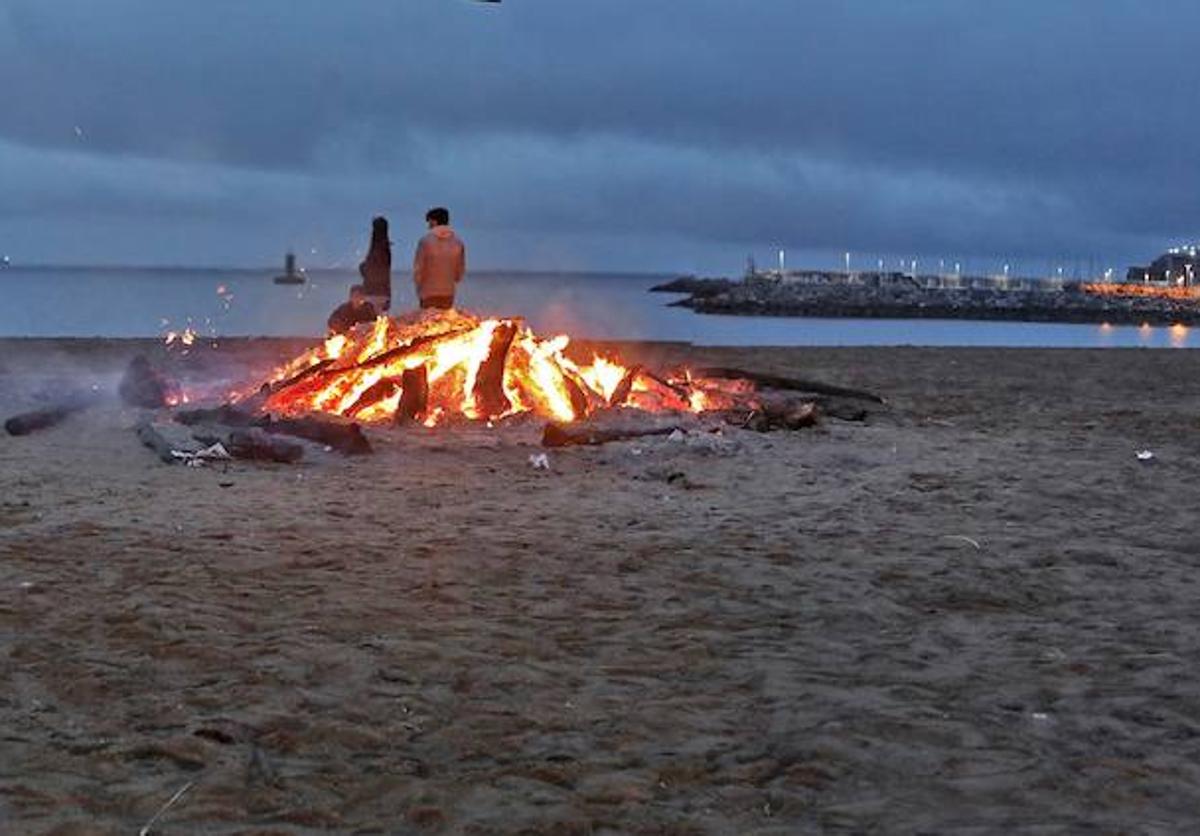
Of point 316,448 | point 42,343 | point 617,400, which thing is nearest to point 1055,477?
point 617,400

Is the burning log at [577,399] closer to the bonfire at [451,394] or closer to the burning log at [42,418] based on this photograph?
the bonfire at [451,394]

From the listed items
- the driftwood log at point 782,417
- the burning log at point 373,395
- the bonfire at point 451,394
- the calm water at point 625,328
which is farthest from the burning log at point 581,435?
the calm water at point 625,328

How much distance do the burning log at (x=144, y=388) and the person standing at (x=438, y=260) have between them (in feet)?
11.5

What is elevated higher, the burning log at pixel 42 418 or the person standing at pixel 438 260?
the person standing at pixel 438 260

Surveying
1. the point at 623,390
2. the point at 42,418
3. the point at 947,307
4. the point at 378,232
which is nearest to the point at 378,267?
the point at 378,232

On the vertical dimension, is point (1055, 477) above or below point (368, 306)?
below

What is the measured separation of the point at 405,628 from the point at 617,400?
873 centimetres

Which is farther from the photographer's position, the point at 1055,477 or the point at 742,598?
the point at 1055,477

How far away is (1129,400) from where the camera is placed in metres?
19.4

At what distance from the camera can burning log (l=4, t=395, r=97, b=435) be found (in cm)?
1270

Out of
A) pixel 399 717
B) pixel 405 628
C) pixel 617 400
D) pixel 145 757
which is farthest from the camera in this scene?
pixel 617 400

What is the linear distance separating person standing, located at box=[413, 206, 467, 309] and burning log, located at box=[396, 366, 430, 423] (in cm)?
200

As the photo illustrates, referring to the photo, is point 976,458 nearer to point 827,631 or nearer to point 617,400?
point 617,400

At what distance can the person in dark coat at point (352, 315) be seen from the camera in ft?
53.1
